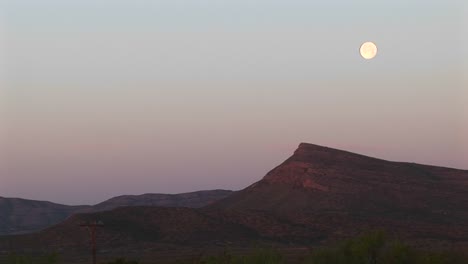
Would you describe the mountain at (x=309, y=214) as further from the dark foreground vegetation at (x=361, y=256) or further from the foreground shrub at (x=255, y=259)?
the foreground shrub at (x=255, y=259)

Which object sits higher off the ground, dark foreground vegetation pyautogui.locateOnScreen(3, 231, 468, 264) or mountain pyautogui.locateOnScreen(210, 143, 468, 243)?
mountain pyautogui.locateOnScreen(210, 143, 468, 243)

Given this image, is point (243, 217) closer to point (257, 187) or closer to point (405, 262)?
point (257, 187)

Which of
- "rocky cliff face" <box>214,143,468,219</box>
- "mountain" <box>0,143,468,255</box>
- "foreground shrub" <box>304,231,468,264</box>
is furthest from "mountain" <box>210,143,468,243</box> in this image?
"foreground shrub" <box>304,231,468,264</box>

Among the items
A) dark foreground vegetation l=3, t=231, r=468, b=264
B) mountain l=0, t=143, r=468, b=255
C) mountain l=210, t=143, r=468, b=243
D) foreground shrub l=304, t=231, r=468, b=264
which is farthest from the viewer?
mountain l=210, t=143, r=468, b=243

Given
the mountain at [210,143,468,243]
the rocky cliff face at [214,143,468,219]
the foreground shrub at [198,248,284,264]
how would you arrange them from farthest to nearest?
the rocky cliff face at [214,143,468,219], the mountain at [210,143,468,243], the foreground shrub at [198,248,284,264]

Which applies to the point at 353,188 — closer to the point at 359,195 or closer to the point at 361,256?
the point at 359,195

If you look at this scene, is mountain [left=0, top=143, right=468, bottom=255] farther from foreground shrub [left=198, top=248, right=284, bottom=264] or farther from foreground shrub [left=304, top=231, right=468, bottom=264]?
foreground shrub [left=198, top=248, right=284, bottom=264]

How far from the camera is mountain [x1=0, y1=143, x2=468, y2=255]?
139250 millimetres

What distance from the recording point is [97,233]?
13988 centimetres

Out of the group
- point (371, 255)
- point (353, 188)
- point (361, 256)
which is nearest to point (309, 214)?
point (353, 188)

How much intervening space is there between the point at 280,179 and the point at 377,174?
731 inches

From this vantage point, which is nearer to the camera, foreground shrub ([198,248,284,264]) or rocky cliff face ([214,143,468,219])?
foreground shrub ([198,248,284,264])

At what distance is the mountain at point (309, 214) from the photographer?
139250 millimetres

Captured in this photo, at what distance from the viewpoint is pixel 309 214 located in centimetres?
15438
